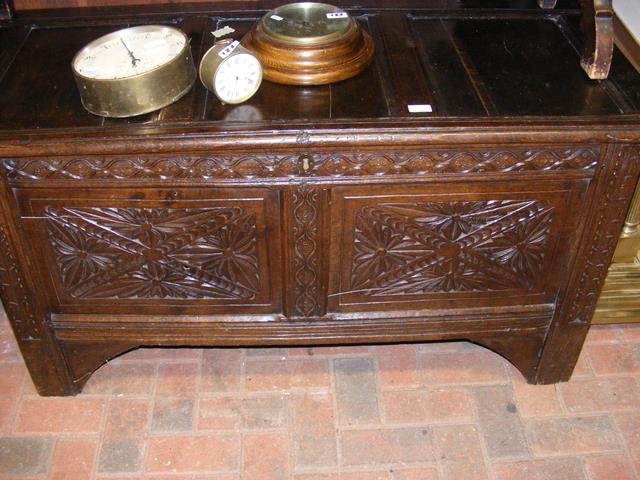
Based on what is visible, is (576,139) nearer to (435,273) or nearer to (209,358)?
(435,273)

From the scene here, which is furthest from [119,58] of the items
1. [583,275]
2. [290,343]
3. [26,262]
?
[583,275]

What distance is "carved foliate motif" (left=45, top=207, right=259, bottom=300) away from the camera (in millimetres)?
2049

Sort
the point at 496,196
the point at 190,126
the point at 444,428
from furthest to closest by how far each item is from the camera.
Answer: the point at 444,428 → the point at 496,196 → the point at 190,126

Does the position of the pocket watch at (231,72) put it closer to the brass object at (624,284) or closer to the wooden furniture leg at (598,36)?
the wooden furniture leg at (598,36)

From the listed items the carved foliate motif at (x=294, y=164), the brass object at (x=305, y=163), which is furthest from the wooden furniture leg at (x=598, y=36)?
the brass object at (x=305, y=163)

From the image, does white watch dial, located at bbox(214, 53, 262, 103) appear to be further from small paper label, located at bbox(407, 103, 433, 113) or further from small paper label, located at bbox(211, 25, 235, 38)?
small paper label, located at bbox(407, 103, 433, 113)

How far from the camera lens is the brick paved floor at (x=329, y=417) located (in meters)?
2.27

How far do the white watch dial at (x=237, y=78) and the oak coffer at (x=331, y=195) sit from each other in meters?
0.04

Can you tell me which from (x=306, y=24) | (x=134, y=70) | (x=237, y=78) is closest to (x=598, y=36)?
(x=306, y=24)

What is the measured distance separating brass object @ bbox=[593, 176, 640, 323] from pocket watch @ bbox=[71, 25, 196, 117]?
1521 millimetres

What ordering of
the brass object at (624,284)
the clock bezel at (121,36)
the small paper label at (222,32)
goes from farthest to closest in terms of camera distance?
the brass object at (624,284), the small paper label at (222,32), the clock bezel at (121,36)

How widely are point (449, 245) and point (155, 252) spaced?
0.83m

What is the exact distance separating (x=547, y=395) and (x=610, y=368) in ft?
0.87

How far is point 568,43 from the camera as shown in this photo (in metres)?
2.23
